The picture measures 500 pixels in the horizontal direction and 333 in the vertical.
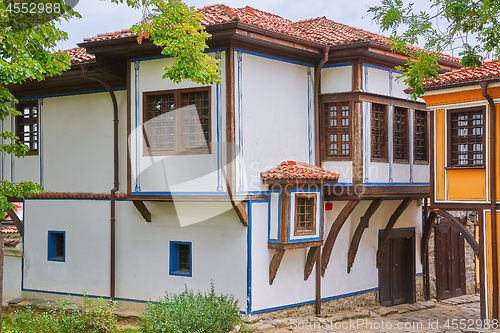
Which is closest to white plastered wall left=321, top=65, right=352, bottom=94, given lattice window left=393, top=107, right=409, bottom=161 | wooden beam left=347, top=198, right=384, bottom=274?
lattice window left=393, top=107, right=409, bottom=161

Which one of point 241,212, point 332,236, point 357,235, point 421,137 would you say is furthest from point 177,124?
point 421,137

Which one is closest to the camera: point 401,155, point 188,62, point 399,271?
point 188,62

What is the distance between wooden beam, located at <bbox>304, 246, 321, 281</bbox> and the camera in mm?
13539

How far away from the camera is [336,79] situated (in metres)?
14.0

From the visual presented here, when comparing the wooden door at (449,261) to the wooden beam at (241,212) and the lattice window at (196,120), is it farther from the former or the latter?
the lattice window at (196,120)

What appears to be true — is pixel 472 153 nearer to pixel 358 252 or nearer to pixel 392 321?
pixel 358 252

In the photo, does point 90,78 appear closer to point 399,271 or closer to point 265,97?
point 265,97

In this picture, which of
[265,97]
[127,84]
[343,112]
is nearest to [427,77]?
[343,112]

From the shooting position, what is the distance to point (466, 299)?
1714 cm

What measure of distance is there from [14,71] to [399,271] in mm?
11017

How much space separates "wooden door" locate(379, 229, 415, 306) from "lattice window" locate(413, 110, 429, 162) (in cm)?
194

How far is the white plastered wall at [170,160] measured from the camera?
12.3m

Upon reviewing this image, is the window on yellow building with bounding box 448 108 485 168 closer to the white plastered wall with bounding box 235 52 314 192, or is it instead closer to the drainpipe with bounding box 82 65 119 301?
the white plastered wall with bounding box 235 52 314 192

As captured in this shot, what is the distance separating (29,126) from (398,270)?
31.7ft
